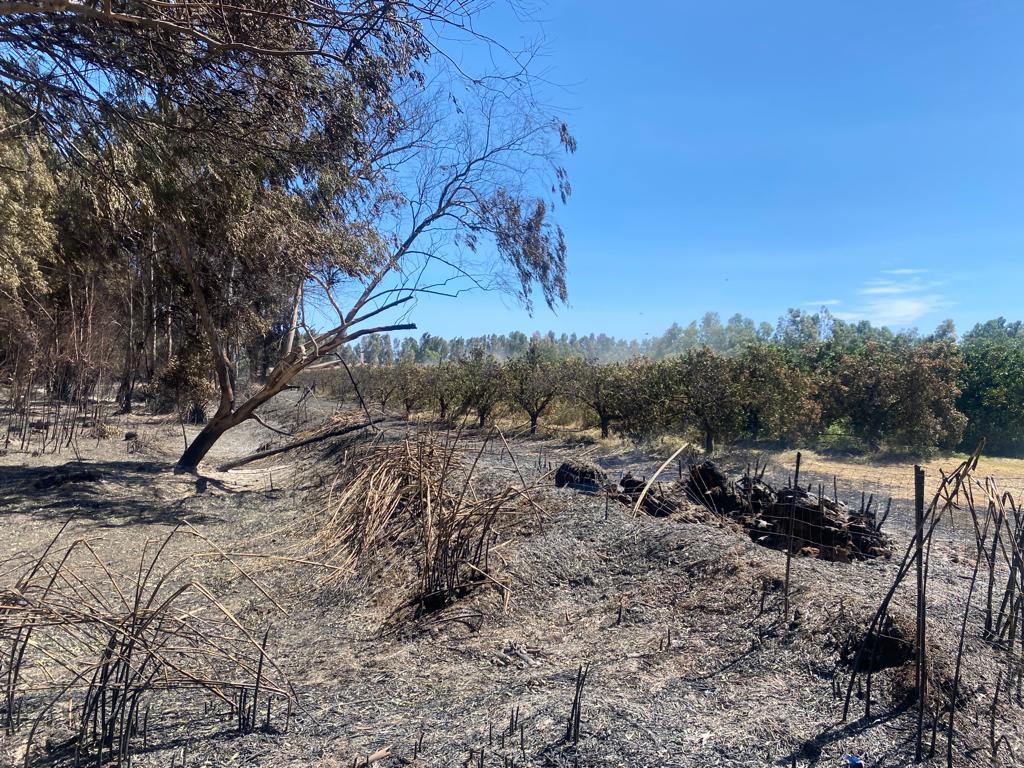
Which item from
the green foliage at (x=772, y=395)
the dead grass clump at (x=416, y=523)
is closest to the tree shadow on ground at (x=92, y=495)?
the dead grass clump at (x=416, y=523)

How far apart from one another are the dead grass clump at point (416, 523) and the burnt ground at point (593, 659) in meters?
0.20

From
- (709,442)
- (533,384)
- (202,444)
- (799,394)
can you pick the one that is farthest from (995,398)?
(202,444)

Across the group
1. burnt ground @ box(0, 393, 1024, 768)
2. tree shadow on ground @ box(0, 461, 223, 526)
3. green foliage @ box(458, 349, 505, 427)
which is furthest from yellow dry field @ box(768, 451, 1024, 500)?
tree shadow on ground @ box(0, 461, 223, 526)

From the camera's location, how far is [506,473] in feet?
32.7

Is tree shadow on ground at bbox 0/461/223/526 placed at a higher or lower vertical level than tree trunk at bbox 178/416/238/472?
lower

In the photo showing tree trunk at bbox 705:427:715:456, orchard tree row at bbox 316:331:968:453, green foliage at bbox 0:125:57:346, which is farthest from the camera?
tree trunk at bbox 705:427:715:456

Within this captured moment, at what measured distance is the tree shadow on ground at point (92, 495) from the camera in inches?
320

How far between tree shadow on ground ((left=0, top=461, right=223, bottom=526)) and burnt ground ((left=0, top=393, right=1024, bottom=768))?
57 centimetres

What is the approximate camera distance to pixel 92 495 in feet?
29.2

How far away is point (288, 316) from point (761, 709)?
10846 millimetres

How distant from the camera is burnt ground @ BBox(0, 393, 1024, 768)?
116 inches

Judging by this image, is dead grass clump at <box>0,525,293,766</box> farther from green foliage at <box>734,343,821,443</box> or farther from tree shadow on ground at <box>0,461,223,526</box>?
green foliage at <box>734,343,821,443</box>

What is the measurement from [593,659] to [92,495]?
8.06 m

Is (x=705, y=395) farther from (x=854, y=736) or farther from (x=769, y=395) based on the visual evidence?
(x=854, y=736)
